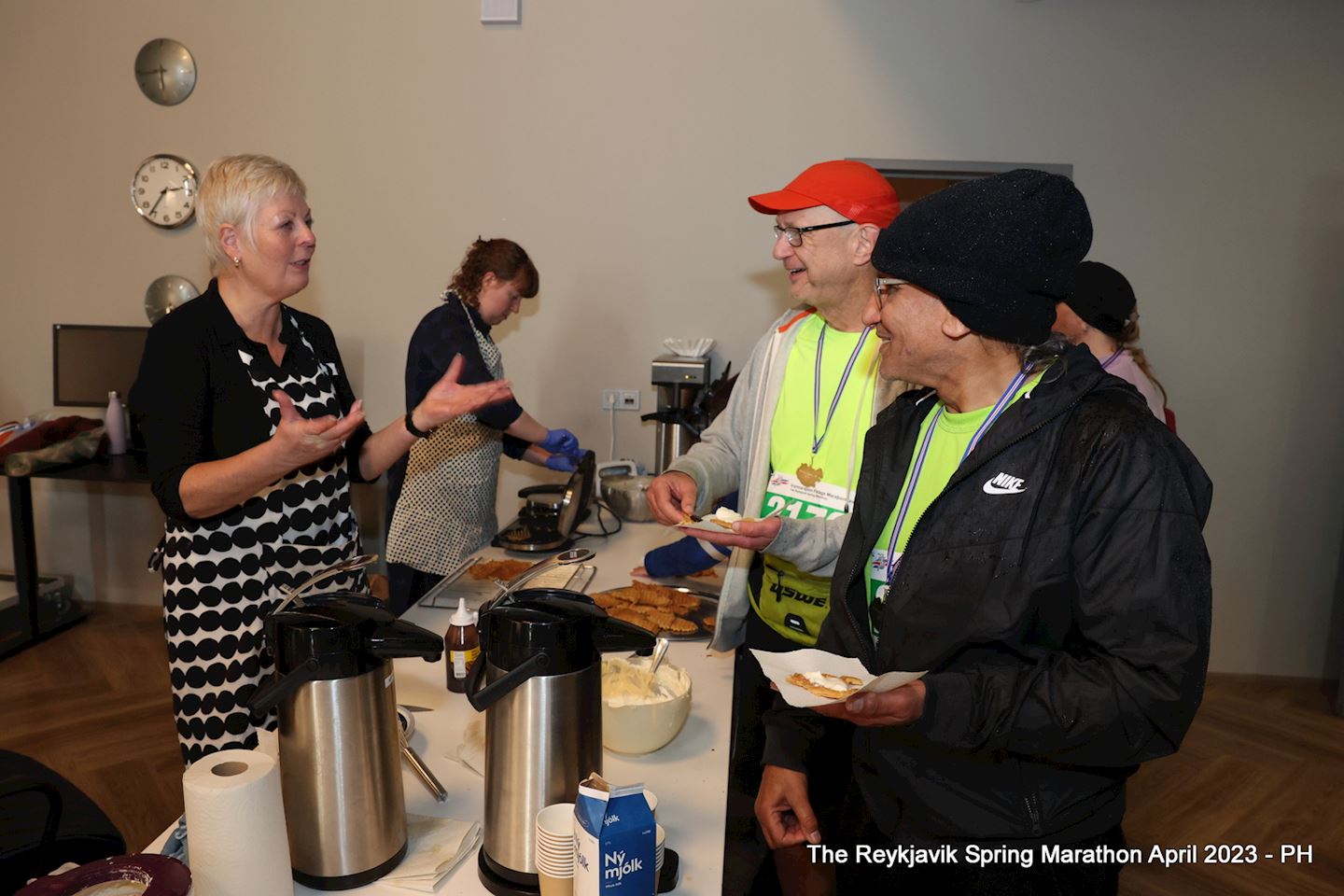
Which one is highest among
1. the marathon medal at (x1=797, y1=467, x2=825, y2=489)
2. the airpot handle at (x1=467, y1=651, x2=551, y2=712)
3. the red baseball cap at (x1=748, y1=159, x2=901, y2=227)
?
the red baseball cap at (x1=748, y1=159, x2=901, y2=227)

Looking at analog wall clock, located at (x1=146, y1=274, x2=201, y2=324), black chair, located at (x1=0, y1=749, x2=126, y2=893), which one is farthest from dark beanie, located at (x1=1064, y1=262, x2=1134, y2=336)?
analog wall clock, located at (x1=146, y1=274, x2=201, y2=324)

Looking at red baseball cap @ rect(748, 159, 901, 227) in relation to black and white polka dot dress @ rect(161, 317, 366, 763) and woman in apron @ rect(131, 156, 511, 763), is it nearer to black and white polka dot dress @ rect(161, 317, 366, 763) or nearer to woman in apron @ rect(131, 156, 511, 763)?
woman in apron @ rect(131, 156, 511, 763)

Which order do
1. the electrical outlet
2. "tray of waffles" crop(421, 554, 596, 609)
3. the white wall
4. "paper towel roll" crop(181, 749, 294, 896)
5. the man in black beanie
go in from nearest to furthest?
"paper towel roll" crop(181, 749, 294, 896) < the man in black beanie < "tray of waffles" crop(421, 554, 596, 609) < the white wall < the electrical outlet

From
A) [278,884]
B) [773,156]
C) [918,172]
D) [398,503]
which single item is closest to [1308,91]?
[918,172]

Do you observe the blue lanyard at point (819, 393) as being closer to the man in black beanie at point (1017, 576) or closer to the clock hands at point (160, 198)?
the man in black beanie at point (1017, 576)

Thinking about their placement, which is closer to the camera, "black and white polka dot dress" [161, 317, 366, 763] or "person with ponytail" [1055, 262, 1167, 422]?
"black and white polka dot dress" [161, 317, 366, 763]

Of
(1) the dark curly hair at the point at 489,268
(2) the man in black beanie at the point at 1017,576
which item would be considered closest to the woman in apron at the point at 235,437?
(2) the man in black beanie at the point at 1017,576

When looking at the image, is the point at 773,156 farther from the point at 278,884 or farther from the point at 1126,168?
the point at 278,884

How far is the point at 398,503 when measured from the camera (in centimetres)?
327

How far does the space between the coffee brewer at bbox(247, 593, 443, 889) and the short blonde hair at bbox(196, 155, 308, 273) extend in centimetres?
101

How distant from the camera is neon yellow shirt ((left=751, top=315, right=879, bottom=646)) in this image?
1.92 meters

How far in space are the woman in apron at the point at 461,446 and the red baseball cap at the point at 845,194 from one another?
1.48m

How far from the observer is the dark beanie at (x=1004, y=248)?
4.03 feet

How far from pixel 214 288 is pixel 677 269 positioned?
2.64 meters
